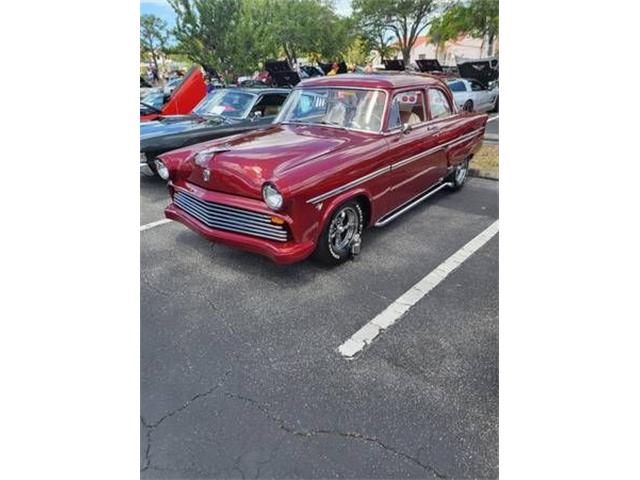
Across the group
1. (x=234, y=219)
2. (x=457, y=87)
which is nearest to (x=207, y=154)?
(x=234, y=219)

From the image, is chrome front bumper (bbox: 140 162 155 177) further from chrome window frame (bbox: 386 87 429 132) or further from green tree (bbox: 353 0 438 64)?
green tree (bbox: 353 0 438 64)

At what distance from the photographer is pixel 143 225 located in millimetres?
4344

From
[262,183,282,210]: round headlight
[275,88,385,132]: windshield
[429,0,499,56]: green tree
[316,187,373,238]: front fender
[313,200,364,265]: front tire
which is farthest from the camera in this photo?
[429,0,499,56]: green tree

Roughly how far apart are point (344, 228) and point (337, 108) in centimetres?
129

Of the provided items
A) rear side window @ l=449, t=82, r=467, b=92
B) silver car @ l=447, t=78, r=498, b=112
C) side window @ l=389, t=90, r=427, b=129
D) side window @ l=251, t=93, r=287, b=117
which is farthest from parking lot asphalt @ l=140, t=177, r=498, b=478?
rear side window @ l=449, t=82, r=467, b=92

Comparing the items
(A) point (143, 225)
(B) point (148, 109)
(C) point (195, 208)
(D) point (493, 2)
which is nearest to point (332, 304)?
(C) point (195, 208)

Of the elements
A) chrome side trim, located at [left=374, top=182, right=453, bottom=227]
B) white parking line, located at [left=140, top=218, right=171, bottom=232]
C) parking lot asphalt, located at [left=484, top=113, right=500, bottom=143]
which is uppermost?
parking lot asphalt, located at [left=484, top=113, right=500, bottom=143]

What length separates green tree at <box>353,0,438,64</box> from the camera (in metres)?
12.4

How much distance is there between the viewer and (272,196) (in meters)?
2.76

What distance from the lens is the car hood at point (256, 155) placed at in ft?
9.49

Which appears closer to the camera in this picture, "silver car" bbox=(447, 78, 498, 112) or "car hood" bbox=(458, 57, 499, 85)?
"silver car" bbox=(447, 78, 498, 112)

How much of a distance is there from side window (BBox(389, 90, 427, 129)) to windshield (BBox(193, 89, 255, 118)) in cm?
292

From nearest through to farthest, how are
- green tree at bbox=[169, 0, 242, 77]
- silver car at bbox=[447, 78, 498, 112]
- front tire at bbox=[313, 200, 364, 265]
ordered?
front tire at bbox=[313, 200, 364, 265] < green tree at bbox=[169, 0, 242, 77] < silver car at bbox=[447, 78, 498, 112]

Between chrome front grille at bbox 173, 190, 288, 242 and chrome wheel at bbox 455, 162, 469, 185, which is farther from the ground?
chrome front grille at bbox 173, 190, 288, 242
